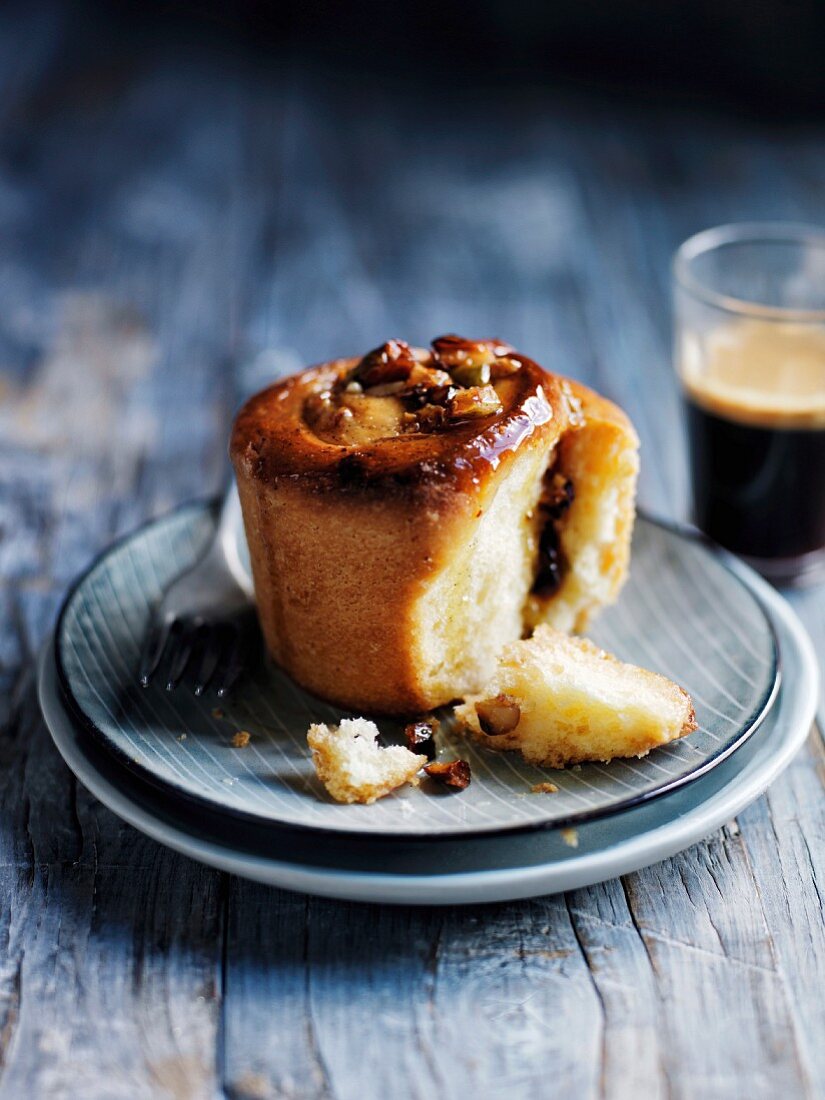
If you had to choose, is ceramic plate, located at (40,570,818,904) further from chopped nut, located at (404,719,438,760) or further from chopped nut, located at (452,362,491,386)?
chopped nut, located at (452,362,491,386)

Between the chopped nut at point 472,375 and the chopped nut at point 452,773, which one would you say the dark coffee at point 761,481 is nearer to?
the chopped nut at point 472,375

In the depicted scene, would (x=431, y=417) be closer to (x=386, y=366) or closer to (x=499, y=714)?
(x=386, y=366)

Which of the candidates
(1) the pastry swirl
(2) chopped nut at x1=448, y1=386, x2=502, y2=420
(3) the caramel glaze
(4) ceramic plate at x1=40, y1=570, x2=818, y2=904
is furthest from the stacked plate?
(2) chopped nut at x1=448, y1=386, x2=502, y2=420

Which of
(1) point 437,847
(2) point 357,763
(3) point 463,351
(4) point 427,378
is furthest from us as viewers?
(3) point 463,351

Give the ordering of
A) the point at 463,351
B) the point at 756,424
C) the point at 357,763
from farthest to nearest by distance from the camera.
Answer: the point at 756,424, the point at 463,351, the point at 357,763

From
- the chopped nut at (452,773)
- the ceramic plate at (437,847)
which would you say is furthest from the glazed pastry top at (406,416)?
the ceramic plate at (437,847)

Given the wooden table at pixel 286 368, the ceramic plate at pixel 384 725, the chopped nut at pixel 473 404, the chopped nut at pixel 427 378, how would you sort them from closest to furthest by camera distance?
the wooden table at pixel 286 368
the ceramic plate at pixel 384 725
the chopped nut at pixel 473 404
the chopped nut at pixel 427 378

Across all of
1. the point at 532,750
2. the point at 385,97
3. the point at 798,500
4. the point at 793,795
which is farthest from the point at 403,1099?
the point at 385,97

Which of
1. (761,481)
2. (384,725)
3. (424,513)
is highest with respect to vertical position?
(424,513)

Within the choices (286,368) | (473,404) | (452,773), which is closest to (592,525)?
(473,404)
